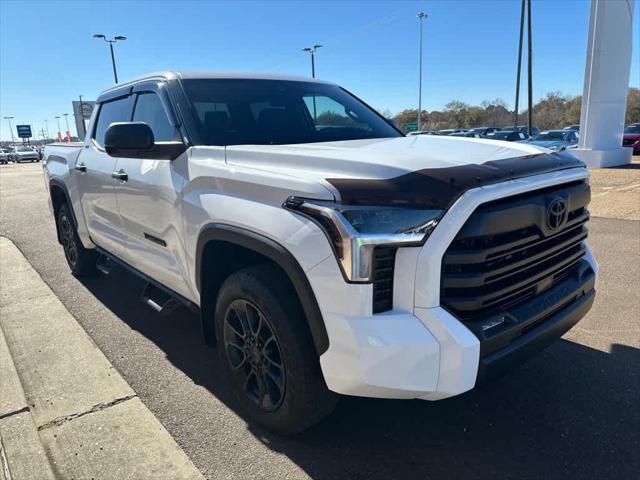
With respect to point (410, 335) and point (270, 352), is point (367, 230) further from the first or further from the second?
point (270, 352)

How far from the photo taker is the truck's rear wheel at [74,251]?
5320mm

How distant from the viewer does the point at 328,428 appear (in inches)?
103

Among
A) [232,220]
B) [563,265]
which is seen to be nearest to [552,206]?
[563,265]

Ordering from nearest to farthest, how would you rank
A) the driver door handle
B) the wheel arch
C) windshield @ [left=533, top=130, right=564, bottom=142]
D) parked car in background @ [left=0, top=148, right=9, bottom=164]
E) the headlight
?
the headlight, the driver door handle, the wheel arch, windshield @ [left=533, top=130, right=564, bottom=142], parked car in background @ [left=0, top=148, right=9, bottom=164]

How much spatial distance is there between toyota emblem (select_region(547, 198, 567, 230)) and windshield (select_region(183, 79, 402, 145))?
148 centimetres

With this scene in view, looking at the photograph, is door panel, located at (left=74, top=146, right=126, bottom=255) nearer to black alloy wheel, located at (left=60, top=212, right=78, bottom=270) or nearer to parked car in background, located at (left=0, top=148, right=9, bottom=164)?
black alloy wheel, located at (left=60, top=212, right=78, bottom=270)

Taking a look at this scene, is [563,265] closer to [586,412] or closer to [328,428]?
[586,412]

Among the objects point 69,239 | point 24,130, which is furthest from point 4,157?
point 69,239

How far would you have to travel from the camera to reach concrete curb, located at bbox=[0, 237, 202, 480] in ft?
7.93

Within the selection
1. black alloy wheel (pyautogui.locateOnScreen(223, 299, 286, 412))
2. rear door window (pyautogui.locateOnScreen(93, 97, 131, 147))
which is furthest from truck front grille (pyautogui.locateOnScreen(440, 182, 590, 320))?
rear door window (pyautogui.locateOnScreen(93, 97, 131, 147))

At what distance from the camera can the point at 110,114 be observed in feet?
14.7

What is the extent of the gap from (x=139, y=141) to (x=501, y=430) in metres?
2.55

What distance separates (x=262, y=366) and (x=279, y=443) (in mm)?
411

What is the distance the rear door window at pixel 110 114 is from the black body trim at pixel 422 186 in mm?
2744
